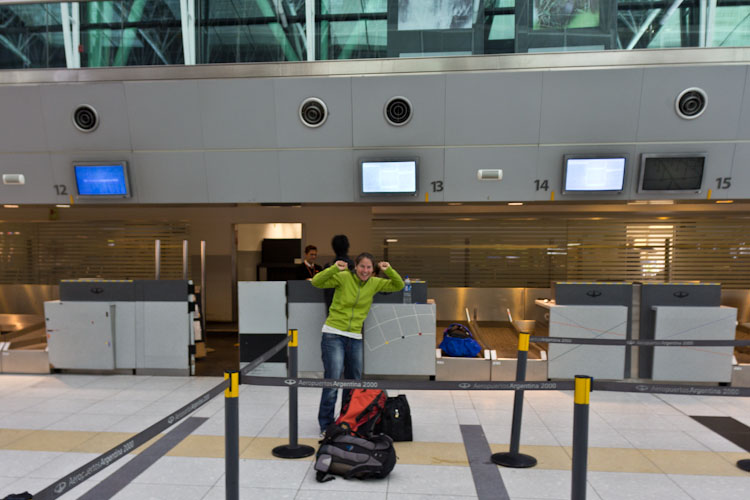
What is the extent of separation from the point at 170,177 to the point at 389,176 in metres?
3.13

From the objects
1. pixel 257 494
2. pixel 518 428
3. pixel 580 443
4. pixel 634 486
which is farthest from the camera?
pixel 518 428

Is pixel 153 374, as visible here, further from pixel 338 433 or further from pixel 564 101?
pixel 564 101

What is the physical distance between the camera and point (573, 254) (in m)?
8.98

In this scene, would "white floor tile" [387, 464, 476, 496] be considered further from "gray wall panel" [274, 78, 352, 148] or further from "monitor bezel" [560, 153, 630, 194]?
"gray wall panel" [274, 78, 352, 148]

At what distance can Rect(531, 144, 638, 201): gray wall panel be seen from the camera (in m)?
6.29

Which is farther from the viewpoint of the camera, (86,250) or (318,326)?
(86,250)

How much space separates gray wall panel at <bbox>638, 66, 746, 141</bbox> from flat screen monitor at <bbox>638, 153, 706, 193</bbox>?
24 centimetres

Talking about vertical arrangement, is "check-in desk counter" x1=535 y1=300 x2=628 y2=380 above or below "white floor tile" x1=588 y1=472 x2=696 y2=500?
above

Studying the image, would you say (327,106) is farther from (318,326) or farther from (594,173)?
(594,173)

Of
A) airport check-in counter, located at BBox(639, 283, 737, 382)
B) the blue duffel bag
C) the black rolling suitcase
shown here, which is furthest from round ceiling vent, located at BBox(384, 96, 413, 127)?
airport check-in counter, located at BBox(639, 283, 737, 382)

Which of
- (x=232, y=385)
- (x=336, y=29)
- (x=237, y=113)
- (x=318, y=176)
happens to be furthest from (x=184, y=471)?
(x=336, y=29)

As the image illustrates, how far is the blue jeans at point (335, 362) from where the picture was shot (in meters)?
4.39

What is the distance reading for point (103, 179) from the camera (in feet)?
22.4

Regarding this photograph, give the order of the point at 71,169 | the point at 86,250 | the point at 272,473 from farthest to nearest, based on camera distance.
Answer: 1. the point at 86,250
2. the point at 71,169
3. the point at 272,473
